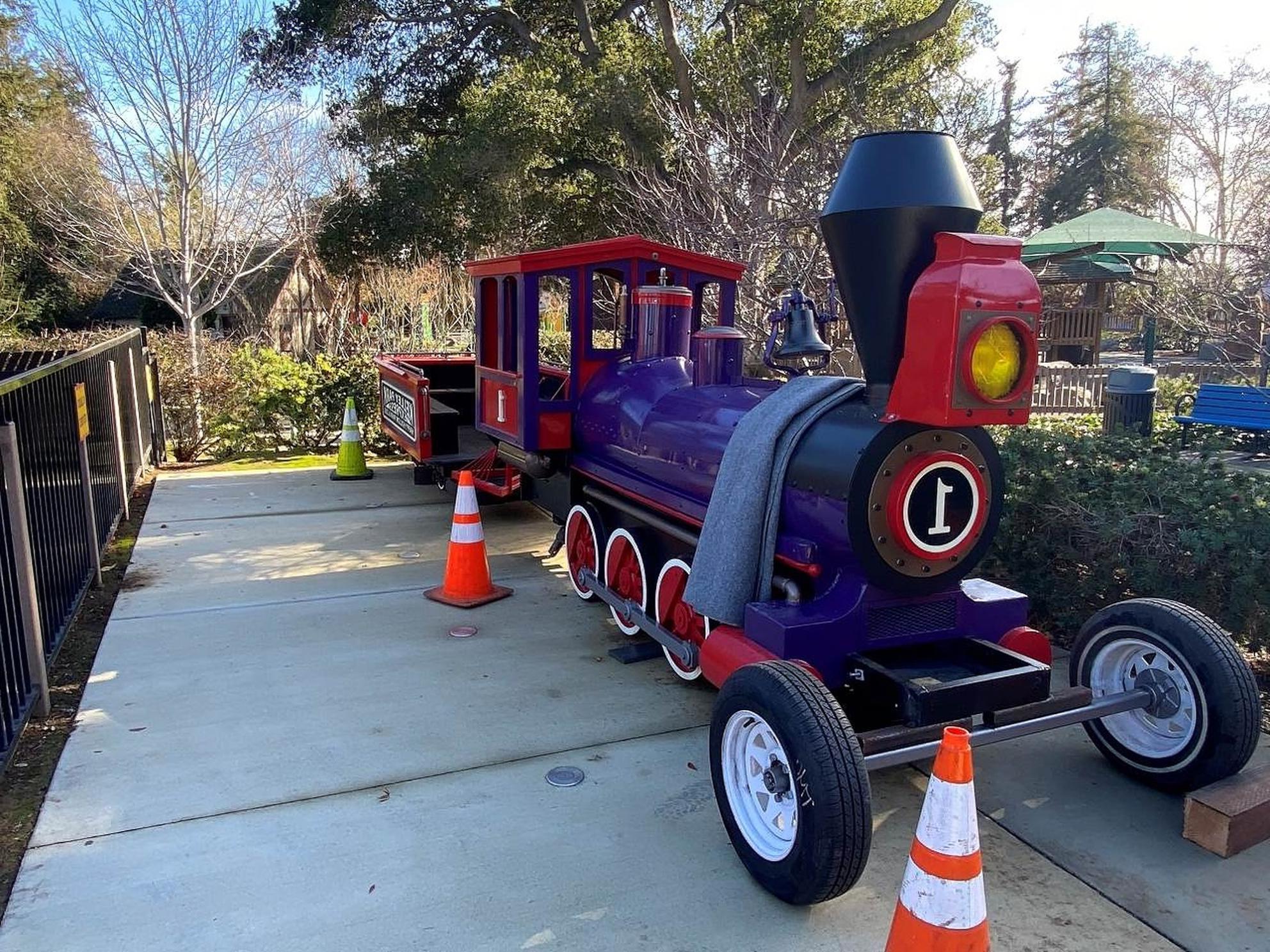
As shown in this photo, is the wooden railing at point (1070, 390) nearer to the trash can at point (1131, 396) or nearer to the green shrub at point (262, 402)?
the trash can at point (1131, 396)

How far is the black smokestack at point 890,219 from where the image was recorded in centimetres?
297

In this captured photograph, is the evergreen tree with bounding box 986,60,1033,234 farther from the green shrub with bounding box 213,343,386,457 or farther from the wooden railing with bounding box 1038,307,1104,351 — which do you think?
the green shrub with bounding box 213,343,386,457

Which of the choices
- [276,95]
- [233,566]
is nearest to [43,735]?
[233,566]

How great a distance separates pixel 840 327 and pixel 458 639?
5059 millimetres

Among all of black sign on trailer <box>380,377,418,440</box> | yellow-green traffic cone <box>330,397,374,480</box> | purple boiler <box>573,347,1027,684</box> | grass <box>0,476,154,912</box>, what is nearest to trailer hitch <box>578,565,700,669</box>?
purple boiler <box>573,347,1027,684</box>

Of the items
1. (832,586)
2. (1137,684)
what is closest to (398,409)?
(832,586)

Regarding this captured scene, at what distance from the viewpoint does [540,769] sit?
3.50 meters

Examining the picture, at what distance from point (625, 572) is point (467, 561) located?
1.13 meters

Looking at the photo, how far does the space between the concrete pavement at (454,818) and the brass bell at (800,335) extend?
168cm

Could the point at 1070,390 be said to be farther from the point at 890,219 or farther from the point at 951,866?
the point at 951,866

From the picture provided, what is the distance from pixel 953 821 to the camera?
82.6 inches

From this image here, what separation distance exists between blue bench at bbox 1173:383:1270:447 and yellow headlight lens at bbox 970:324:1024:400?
8.01 meters

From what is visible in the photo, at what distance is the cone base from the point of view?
17.9 ft

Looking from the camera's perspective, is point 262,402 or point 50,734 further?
point 262,402
